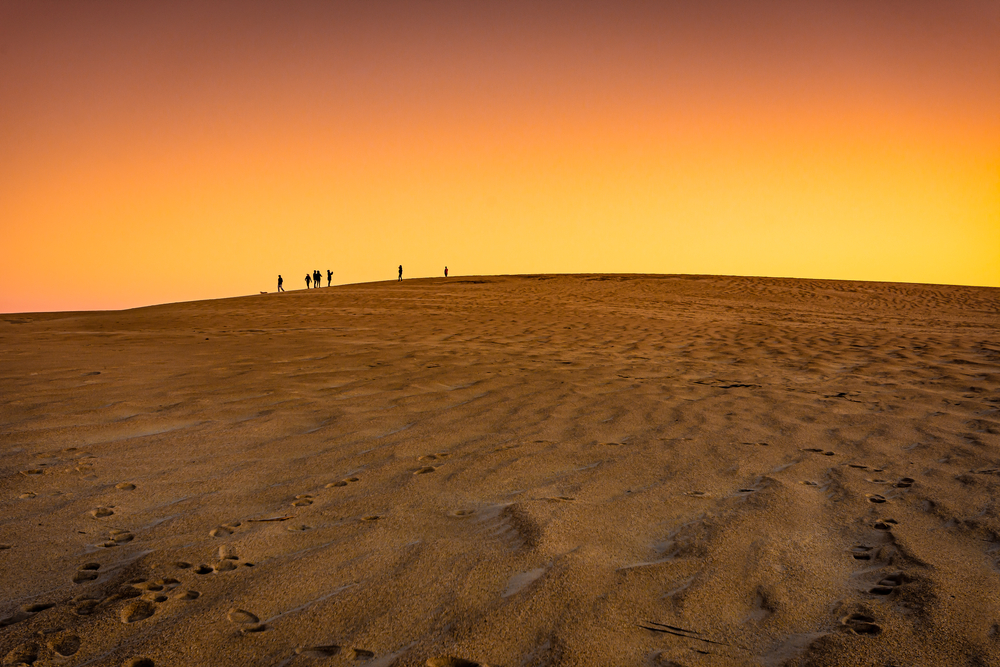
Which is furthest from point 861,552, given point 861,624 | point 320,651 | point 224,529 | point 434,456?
point 224,529

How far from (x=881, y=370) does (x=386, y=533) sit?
725 centimetres

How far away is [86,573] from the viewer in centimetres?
249

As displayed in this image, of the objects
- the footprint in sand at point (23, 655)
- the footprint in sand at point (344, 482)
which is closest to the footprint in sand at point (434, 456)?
the footprint in sand at point (344, 482)

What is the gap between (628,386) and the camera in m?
6.65

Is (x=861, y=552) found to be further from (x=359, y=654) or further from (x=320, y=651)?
(x=320, y=651)

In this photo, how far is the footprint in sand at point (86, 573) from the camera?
8.01ft

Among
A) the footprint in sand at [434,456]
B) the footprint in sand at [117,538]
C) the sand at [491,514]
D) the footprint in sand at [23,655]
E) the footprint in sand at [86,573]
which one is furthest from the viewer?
the footprint in sand at [434,456]

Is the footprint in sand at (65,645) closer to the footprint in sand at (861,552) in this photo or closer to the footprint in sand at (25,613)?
the footprint in sand at (25,613)

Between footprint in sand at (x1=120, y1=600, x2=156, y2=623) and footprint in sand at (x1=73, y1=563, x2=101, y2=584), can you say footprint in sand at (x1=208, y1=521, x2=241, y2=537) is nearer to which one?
footprint in sand at (x1=73, y1=563, x2=101, y2=584)

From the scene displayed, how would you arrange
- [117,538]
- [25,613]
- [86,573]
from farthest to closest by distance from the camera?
[117,538] < [86,573] < [25,613]

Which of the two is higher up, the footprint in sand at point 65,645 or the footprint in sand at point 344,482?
the footprint in sand at point 344,482

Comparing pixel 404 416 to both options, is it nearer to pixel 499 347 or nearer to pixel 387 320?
pixel 499 347

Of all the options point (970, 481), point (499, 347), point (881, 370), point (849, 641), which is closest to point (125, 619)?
point (849, 641)

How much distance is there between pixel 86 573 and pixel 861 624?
2.88 meters
